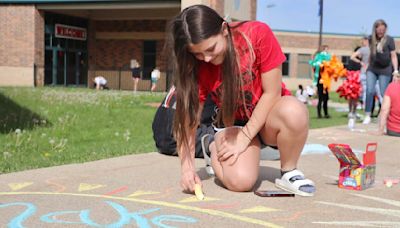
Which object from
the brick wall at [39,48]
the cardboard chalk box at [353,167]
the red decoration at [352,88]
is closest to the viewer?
the cardboard chalk box at [353,167]

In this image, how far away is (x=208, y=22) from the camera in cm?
→ 305

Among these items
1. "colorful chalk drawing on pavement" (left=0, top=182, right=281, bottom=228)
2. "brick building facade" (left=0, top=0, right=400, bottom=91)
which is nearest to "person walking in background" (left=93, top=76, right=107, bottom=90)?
"brick building facade" (left=0, top=0, right=400, bottom=91)

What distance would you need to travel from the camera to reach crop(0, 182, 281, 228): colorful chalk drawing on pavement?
2719 millimetres

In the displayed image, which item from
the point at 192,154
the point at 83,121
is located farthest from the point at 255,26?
the point at 83,121

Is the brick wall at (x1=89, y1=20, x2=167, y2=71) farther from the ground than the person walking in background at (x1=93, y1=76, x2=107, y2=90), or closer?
farther from the ground

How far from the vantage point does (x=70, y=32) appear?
26875 millimetres

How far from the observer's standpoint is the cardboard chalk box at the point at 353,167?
3.65 metres

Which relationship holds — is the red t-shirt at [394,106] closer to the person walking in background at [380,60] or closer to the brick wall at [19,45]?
the person walking in background at [380,60]

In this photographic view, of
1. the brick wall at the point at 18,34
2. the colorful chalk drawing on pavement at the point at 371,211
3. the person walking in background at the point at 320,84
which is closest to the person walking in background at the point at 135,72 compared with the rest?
the brick wall at the point at 18,34

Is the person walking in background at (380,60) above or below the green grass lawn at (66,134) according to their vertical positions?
above

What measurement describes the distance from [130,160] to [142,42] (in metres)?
23.1

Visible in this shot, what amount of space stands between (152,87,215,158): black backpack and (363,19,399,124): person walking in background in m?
5.10

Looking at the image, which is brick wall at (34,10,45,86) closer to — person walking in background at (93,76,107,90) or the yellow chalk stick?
person walking in background at (93,76,107,90)

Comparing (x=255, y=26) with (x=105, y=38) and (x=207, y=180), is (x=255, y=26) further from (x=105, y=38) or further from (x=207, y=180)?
(x=105, y=38)
